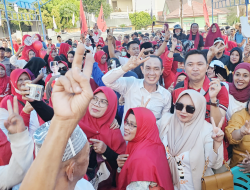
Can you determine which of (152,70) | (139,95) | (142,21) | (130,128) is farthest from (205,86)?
(142,21)

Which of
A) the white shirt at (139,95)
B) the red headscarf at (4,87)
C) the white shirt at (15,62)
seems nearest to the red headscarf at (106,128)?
the white shirt at (139,95)

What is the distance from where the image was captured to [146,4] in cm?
4700

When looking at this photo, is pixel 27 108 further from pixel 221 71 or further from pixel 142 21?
pixel 142 21

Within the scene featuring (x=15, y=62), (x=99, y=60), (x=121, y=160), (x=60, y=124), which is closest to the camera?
(x=60, y=124)

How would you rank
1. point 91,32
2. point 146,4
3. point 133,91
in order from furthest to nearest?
1. point 146,4
2. point 91,32
3. point 133,91

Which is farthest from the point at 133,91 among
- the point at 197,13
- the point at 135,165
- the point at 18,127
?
the point at 197,13

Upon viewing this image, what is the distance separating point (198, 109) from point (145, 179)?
0.78 metres

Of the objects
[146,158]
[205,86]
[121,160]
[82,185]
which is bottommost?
[121,160]

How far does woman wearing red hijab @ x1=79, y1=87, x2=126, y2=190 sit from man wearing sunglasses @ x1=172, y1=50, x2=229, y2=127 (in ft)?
2.63

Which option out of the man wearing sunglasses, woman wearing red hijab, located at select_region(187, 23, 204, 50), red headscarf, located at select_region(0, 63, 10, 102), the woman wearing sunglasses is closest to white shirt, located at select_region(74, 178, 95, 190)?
the woman wearing sunglasses

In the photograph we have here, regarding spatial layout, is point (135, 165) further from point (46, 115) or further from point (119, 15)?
point (119, 15)

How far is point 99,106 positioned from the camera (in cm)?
230

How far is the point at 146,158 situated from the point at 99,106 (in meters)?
0.81

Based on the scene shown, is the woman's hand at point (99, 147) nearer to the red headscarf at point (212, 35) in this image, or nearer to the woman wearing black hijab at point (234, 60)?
the woman wearing black hijab at point (234, 60)
